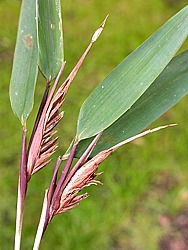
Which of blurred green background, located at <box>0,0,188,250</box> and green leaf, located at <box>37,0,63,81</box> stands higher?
green leaf, located at <box>37,0,63,81</box>

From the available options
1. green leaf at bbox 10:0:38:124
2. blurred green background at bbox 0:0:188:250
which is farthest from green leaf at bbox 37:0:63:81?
blurred green background at bbox 0:0:188:250

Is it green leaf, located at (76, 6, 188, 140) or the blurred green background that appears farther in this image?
the blurred green background

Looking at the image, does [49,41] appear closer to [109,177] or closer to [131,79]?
[131,79]

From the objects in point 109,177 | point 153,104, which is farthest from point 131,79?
point 109,177

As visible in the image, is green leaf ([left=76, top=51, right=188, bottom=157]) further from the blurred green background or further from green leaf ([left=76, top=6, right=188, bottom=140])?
the blurred green background

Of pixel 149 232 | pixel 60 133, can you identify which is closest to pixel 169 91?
pixel 149 232
